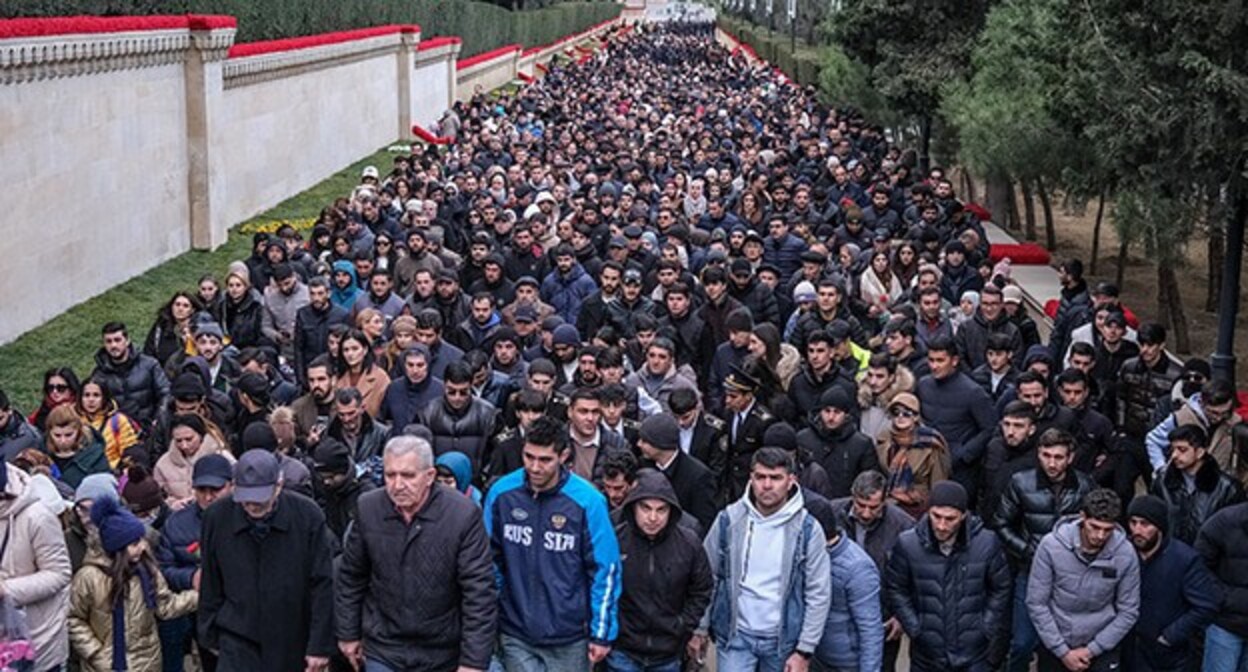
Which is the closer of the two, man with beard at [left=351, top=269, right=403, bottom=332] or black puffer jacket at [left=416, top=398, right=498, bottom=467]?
black puffer jacket at [left=416, top=398, right=498, bottom=467]

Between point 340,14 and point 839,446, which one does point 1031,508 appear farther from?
point 340,14

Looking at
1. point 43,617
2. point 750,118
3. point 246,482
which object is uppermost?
point 246,482

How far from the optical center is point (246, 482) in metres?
6.73

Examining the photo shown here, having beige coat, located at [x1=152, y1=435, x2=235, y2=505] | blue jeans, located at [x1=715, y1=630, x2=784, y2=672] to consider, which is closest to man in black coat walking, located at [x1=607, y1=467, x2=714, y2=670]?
blue jeans, located at [x1=715, y1=630, x2=784, y2=672]

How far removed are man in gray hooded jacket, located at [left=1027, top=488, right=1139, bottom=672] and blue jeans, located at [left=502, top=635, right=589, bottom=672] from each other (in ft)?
7.49

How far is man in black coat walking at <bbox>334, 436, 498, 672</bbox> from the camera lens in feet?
21.6

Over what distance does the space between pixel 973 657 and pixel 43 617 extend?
4.09 m

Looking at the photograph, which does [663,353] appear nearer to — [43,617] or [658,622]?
[658,622]

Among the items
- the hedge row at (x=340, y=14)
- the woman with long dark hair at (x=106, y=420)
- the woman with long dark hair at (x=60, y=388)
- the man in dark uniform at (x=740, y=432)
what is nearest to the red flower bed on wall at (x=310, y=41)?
the hedge row at (x=340, y=14)

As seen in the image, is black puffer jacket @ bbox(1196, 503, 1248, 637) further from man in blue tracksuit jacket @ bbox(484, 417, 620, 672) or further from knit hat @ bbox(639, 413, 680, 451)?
man in blue tracksuit jacket @ bbox(484, 417, 620, 672)

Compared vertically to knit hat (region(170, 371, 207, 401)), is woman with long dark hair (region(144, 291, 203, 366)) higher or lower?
lower

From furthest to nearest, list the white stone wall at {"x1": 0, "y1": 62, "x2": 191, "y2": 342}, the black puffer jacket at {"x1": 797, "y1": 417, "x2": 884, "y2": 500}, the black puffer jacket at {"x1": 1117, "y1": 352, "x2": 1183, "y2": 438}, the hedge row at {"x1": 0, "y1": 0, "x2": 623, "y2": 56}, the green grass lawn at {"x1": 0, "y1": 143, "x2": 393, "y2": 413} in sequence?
1. the hedge row at {"x1": 0, "y1": 0, "x2": 623, "y2": 56}
2. the white stone wall at {"x1": 0, "y1": 62, "x2": 191, "y2": 342}
3. the green grass lawn at {"x1": 0, "y1": 143, "x2": 393, "y2": 413}
4. the black puffer jacket at {"x1": 1117, "y1": 352, "x2": 1183, "y2": 438}
5. the black puffer jacket at {"x1": 797, "y1": 417, "x2": 884, "y2": 500}

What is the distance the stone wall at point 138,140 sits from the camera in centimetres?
1766

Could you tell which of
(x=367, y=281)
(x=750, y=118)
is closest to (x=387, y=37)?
(x=750, y=118)
